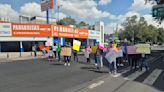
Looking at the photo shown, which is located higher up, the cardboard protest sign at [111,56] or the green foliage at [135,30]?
the green foliage at [135,30]

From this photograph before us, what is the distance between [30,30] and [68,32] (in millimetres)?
11622

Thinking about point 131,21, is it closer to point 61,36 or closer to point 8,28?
point 61,36

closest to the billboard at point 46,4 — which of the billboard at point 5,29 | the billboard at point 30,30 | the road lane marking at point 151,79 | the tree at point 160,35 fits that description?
the billboard at point 30,30

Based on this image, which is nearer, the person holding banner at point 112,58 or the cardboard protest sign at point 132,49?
the person holding banner at point 112,58

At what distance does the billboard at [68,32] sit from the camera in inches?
2204

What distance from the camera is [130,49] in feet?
59.5

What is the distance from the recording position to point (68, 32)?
2406 inches

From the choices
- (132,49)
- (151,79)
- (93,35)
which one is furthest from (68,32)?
(151,79)

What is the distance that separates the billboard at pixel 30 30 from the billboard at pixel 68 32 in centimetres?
214

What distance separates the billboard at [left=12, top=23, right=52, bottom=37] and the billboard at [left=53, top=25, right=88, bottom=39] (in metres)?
2.14

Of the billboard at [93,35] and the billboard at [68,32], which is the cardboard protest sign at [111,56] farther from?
the billboard at [93,35]

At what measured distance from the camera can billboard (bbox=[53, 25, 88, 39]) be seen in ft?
184

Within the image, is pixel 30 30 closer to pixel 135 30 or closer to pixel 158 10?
pixel 158 10

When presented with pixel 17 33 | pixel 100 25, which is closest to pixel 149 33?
pixel 100 25
